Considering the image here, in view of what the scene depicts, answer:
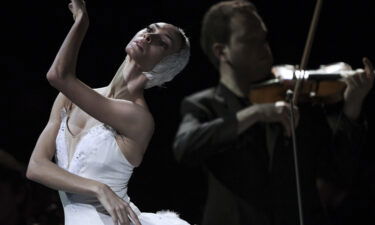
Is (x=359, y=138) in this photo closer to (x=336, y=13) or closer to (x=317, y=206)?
(x=317, y=206)

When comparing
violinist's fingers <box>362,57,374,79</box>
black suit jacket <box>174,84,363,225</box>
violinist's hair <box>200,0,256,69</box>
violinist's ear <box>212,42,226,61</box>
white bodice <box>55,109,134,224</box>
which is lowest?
black suit jacket <box>174,84,363,225</box>

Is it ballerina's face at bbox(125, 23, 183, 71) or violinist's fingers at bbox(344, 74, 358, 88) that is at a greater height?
ballerina's face at bbox(125, 23, 183, 71)

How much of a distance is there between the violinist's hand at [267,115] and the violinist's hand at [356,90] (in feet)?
0.80

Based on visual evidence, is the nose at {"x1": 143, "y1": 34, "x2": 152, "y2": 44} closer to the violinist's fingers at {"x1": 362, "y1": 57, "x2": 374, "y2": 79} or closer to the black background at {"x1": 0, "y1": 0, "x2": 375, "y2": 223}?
the black background at {"x1": 0, "y1": 0, "x2": 375, "y2": 223}

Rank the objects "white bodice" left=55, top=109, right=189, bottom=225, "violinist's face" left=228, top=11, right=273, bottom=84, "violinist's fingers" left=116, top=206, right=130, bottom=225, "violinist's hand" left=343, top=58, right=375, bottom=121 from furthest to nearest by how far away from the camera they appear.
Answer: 1. "violinist's face" left=228, top=11, right=273, bottom=84
2. "violinist's hand" left=343, top=58, right=375, bottom=121
3. "white bodice" left=55, top=109, right=189, bottom=225
4. "violinist's fingers" left=116, top=206, right=130, bottom=225

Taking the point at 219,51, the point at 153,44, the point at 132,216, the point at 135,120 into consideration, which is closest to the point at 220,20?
the point at 219,51

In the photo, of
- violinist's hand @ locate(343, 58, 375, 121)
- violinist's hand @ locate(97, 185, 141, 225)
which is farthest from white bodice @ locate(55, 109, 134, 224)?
violinist's hand @ locate(343, 58, 375, 121)

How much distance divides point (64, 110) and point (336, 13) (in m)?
2.04

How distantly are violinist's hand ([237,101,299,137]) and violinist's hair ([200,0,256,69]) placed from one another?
37cm

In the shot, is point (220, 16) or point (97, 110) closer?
point (97, 110)

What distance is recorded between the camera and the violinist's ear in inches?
137

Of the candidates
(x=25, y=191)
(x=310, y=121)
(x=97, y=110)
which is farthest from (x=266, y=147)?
(x=97, y=110)

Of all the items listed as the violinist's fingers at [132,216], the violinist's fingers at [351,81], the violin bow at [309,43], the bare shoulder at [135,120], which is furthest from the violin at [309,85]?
the violinist's fingers at [132,216]

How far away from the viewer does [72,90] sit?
2.22 m
